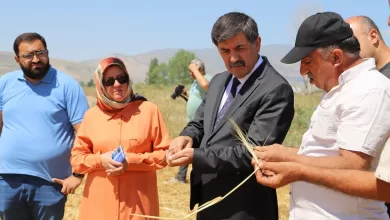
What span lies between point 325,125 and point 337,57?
315 millimetres

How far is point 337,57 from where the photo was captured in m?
2.45

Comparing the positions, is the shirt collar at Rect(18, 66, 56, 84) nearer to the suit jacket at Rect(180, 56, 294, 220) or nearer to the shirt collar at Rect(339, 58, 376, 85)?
the suit jacket at Rect(180, 56, 294, 220)

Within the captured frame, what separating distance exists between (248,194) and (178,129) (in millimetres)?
13231

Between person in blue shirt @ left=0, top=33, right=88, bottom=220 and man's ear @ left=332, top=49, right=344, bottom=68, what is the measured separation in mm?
2371

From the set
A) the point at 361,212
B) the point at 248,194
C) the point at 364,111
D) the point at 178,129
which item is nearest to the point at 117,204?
the point at 248,194

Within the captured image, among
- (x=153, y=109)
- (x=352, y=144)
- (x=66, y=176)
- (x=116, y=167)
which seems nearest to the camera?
(x=352, y=144)

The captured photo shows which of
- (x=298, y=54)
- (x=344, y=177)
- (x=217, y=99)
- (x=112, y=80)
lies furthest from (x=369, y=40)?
Result: (x=344, y=177)

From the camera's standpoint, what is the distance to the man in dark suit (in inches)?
122

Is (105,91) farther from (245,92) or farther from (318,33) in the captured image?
(318,33)

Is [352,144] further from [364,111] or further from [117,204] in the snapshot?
[117,204]

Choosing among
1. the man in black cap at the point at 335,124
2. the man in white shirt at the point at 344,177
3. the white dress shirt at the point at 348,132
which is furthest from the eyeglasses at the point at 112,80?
the man in white shirt at the point at 344,177

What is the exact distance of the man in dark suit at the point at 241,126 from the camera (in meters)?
3.11

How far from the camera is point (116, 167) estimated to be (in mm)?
3424

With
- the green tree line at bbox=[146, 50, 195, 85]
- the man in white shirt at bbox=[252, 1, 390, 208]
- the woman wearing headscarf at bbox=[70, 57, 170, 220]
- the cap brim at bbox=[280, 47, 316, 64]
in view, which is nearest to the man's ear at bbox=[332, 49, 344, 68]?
the cap brim at bbox=[280, 47, 316, 64]
